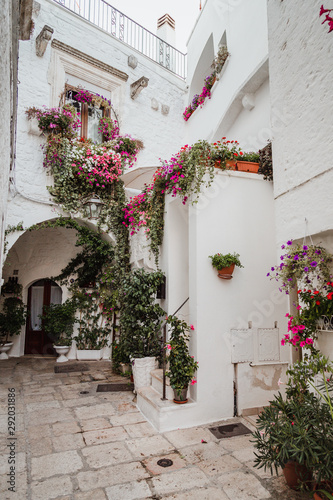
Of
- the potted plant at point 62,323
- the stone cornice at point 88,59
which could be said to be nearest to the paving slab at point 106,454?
the potted plant at point 62,323

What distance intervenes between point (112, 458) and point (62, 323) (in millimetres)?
5689

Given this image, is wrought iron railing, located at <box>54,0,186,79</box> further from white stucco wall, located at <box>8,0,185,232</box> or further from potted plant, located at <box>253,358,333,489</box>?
potted plant, located at <box>253,358,333,489</box>

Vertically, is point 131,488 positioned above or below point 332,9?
below

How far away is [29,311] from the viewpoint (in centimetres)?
949

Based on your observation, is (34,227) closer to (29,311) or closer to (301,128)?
(29,311)

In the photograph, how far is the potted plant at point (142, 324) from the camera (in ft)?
17.9

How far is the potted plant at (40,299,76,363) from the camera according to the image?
28.3 ft

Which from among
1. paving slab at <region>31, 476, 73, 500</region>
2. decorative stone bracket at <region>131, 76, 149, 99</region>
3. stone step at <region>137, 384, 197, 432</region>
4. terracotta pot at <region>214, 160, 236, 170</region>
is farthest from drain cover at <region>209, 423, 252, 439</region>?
decorative stone bracket at <region>131, 76, 149, 99</region>

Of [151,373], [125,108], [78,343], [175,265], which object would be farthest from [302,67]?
[78,343]

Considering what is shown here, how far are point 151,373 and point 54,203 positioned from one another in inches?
176

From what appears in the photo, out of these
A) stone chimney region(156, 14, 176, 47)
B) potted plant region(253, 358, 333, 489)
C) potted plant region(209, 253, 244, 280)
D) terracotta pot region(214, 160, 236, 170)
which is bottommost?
potted plant region(253, 358, 333, 489)

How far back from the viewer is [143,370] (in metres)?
5.42

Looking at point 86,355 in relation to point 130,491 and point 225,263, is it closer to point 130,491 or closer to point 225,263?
point 225,263

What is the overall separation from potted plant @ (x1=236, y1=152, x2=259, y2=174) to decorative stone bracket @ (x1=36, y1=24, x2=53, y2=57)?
5.57 metres
